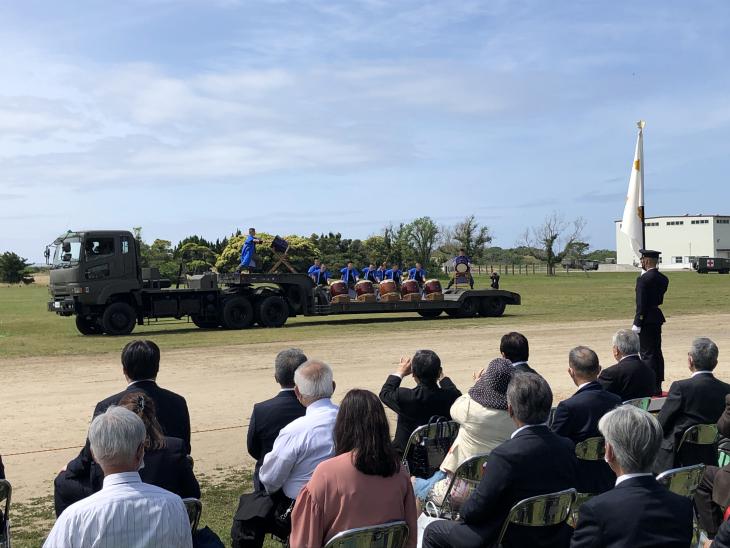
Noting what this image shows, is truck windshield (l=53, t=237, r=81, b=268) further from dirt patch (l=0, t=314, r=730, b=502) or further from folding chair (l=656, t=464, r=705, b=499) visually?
folding chair (l=656, t=464, r=705, b=499)

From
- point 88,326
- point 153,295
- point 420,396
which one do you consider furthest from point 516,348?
point 88,326

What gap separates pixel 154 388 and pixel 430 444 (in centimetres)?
191

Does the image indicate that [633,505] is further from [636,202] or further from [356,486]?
[636,202]

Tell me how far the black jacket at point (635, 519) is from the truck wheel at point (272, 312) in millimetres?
21900

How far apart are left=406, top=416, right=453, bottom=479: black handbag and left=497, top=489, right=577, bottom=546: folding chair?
5.54ft

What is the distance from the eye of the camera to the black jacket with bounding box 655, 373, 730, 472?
5703mm

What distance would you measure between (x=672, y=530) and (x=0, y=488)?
3150 millimetres

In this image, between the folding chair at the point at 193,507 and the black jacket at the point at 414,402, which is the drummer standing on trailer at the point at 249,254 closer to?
the black jacket at the point at 414,402

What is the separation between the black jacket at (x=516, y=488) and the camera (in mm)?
3863

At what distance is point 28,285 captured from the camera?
2891 inches

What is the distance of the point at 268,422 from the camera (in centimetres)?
517

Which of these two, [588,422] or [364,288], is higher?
[364,288]

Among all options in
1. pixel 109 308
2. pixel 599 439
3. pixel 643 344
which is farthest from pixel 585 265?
pixel 599 439

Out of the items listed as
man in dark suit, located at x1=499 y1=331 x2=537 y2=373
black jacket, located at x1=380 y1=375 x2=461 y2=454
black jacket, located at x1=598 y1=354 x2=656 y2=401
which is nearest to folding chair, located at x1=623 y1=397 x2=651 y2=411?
black jacket, located at x1=598 y1=354 x2=656 y2=401
